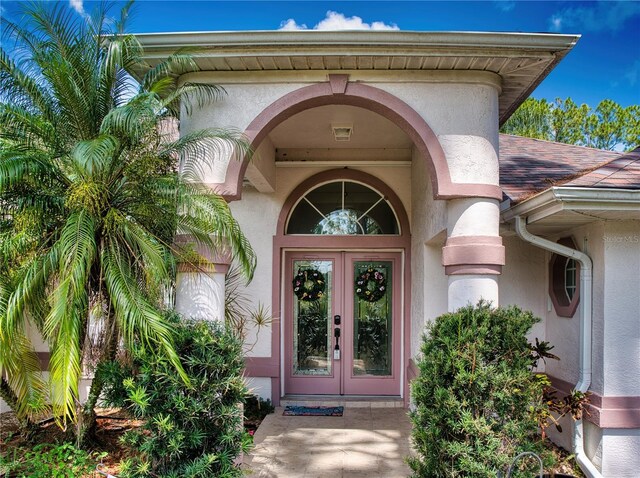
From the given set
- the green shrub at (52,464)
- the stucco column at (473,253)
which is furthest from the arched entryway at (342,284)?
the green shrub at (52,464)

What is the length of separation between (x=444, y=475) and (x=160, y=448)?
2517mm

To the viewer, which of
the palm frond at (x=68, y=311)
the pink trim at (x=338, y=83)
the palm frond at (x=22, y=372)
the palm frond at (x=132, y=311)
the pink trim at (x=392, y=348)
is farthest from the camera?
the pink trim at (x=392, y=348)

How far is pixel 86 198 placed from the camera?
172 inches

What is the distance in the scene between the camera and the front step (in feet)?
26.8

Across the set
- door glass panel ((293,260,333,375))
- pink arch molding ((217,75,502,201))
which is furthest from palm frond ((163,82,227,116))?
door glass panel ((293,260,333,375))

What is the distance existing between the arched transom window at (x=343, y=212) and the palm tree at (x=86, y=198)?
3.64m

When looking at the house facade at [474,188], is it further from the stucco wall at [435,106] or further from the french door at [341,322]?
the french door at [341,322]

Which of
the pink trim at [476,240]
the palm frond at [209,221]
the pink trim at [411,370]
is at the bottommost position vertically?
the pink trim at [411,370]

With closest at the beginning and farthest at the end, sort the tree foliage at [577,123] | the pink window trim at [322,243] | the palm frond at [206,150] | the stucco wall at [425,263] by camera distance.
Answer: the palm frond at [206,150] < the stucco wall at [425,263] < the pink window trim at [322,243] < the tree foliage at [577,123]

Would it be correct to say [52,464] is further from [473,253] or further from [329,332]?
[329,332]

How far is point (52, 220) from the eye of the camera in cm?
471

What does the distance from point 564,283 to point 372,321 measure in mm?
3409

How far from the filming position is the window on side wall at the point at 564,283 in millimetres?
5855

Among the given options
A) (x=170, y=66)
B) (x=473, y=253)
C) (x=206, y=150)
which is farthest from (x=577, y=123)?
(x=170, y=66)
